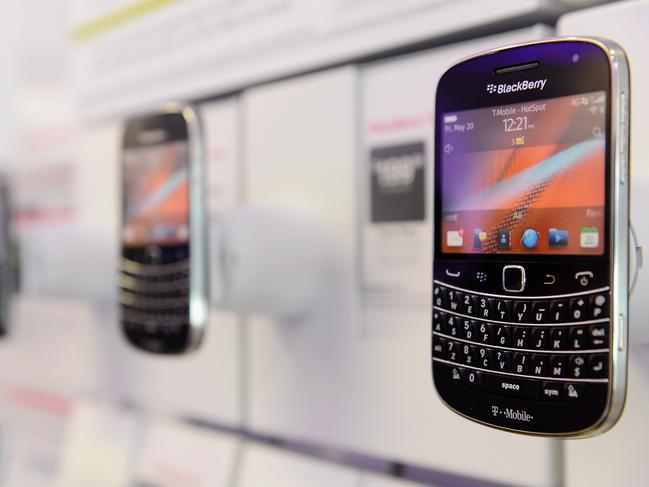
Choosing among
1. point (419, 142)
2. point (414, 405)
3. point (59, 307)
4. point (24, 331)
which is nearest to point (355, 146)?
point (419, 142)

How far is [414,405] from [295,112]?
0.27 meters

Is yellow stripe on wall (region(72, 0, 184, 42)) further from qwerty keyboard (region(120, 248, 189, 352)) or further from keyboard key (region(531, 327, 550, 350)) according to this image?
keyboard key (region(531, 327, 550, 350))

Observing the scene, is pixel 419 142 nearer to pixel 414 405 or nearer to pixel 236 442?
pixel 414 405

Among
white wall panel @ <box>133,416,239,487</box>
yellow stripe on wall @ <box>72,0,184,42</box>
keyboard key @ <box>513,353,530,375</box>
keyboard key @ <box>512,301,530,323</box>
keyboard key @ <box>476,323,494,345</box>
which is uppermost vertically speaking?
yellow stripe on wall @ <box>72,0,184,42</box>

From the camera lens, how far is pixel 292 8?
0.69 metres

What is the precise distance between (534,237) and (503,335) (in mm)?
56

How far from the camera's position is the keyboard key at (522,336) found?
1.38 feet

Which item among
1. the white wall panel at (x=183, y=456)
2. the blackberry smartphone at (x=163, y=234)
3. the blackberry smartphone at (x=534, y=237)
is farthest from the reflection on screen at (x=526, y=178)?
the white wall panel at (x=183, y=456)

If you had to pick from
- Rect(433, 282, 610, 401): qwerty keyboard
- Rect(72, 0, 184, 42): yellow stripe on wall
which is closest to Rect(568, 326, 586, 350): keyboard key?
Rect(433, 282, 610, 401): qwerty keyboard

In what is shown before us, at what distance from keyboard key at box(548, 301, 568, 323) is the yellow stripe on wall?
1.80 ft

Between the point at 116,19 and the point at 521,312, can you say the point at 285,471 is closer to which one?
the point at 521,312

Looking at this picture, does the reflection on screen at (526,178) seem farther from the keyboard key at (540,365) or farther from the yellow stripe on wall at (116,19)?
the yellow stripe on wall at (116,19)

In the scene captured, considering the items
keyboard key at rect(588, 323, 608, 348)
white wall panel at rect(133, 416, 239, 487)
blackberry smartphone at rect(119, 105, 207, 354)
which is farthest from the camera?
white wall panel at rect(133, 416, 239, 487)

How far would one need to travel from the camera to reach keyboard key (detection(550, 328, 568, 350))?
1.34 feet
